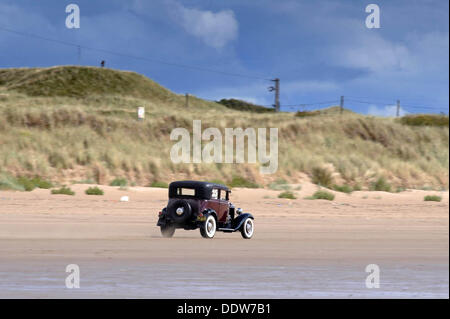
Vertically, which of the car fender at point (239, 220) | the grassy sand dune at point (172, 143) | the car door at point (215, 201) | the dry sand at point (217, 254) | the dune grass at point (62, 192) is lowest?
the dry sand at point (217, 254)

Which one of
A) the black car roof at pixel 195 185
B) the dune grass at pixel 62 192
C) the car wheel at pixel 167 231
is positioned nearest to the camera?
the black car roof at pixel 195 185

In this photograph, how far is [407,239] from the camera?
1530 cm

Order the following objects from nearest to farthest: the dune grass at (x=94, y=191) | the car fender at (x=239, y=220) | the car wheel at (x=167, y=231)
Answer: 1. the car wheel at (x=167, y=231)
2. the car fender at (x=239, y=220)
3. the dune grass at (x=94, y=191)

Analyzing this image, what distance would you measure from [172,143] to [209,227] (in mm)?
32403

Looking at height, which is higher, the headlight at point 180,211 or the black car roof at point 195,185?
the black car roof at point 195,185

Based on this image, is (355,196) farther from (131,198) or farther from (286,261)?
(286,261)

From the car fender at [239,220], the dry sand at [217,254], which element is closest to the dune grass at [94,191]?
the dry sand at [217,254]

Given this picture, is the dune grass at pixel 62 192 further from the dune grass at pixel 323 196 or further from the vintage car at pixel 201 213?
the vintage car at pixel 201 213

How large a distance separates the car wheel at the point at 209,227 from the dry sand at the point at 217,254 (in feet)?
0.65

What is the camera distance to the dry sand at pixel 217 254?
8344mm

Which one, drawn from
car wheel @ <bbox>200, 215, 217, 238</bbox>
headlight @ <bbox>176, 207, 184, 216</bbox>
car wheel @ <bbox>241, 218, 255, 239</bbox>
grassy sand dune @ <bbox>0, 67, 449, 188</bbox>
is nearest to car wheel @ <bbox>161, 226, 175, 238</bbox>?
headlight @ <bbox>176, 207, 184, 216</bbox>

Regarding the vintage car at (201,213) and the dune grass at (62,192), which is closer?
the vintage car at (201,213)

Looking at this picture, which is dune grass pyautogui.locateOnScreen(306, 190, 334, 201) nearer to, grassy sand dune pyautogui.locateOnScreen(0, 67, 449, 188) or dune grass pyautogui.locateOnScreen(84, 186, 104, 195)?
grassy sand dune pyautogui.locateOnScreen(0, 67, 449, 188)
